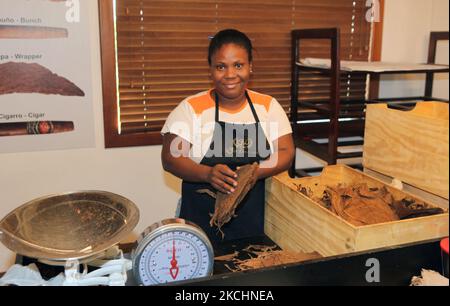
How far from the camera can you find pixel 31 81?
2.43 meters

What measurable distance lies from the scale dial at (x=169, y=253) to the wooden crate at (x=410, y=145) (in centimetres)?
52

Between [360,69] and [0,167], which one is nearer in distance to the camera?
[360,69]

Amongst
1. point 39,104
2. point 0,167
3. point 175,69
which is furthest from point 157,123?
point 0,167

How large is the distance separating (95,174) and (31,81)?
601 millimetres

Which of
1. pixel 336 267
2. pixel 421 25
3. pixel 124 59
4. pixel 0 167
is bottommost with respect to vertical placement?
pixel 0 167

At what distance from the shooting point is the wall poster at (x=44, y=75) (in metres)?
2.37

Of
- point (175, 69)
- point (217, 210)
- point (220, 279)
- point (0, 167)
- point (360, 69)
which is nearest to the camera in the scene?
point (220, 279)

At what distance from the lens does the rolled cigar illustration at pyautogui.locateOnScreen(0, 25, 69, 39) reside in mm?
2344

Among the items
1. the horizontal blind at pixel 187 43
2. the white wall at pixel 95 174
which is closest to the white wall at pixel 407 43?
the horizontal blind at pixel 187 43

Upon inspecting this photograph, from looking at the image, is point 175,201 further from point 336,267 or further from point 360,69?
point 336,267

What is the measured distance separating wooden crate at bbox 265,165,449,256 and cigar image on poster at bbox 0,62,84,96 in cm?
152

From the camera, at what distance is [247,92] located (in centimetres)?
171

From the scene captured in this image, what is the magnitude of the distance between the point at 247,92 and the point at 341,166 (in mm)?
440

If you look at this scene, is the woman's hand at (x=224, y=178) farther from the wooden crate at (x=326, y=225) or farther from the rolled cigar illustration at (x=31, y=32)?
the rolled cigar illustration at (x=31, y=32)
